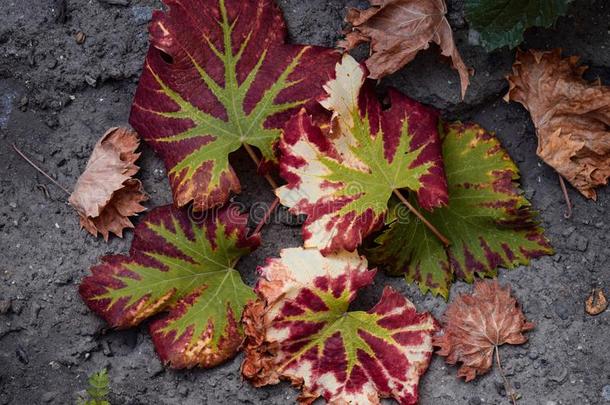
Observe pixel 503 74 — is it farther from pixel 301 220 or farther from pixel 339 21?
pixel 301 220

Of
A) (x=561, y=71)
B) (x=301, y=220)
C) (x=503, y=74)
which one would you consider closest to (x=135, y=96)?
(x=301, y=220)

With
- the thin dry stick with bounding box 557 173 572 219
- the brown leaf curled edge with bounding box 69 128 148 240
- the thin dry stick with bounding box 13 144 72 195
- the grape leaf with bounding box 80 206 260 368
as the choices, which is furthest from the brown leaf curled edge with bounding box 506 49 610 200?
the thin dry stick with bounding box 13 144 72 195

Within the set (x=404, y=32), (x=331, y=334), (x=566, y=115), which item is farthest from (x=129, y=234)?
(x=566, y=115)

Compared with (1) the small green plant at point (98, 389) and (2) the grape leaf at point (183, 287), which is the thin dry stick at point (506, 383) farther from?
(1) the small green plant at point (98, 389)

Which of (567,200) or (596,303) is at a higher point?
(567,200)

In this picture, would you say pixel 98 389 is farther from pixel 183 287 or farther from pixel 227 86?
pixel 227 86

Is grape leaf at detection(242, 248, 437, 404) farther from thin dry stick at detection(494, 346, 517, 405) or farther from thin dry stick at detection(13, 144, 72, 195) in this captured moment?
thin dry stick at detection(13, 144, 72, 195)
